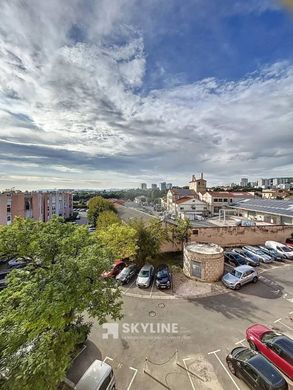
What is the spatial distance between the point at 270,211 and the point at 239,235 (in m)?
12.5

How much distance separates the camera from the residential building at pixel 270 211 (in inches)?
1319

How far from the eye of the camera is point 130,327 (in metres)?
13.3

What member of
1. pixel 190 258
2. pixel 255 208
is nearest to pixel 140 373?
pixel 190 258

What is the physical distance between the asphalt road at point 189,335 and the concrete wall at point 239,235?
31.0 ft

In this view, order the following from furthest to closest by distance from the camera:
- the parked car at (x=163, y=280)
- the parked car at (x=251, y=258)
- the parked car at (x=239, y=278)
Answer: the parked car at (x=251, y=258) → the parked car at (x=163, y=280) → the parked car at (x=239, y=278)

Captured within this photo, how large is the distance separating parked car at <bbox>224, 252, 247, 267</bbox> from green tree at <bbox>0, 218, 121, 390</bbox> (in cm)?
1579

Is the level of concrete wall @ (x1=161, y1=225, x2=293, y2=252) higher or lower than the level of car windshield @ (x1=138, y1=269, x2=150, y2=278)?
higher

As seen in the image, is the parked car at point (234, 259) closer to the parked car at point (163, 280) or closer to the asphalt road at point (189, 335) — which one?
the asphalt road at point (189, 335)

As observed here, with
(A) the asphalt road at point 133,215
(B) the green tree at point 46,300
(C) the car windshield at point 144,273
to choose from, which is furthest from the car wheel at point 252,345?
(A) the asphalt road at point 133,215

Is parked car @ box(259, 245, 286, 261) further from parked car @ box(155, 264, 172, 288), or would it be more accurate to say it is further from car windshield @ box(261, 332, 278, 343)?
car windshield @ box(261, 332, 278, 343)

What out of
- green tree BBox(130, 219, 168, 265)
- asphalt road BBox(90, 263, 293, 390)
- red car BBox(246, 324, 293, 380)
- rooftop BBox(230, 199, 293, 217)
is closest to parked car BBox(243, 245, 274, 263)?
asphalt road BBox(90, 263, 293, 390)

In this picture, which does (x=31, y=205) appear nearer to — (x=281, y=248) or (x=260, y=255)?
(x=260, y=255)

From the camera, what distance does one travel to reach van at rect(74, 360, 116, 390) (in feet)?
27.7

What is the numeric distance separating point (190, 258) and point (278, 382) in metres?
11.4
